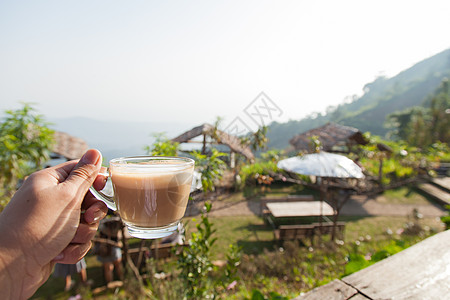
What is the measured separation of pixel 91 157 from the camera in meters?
0.91

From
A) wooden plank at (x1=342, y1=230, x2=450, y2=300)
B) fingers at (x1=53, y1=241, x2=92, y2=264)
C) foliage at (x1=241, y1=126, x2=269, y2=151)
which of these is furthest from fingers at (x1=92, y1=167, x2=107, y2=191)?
foliage at (x1=241, y1=126, x2=269, y2=151)

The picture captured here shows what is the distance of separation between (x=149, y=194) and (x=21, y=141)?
3.65 m

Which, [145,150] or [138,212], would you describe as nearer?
[138,212]

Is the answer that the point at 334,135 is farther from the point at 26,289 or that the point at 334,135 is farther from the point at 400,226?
the point at 26,289

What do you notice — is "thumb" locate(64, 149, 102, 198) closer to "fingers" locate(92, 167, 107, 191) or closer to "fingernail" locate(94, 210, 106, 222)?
"fingers" locate(92, 167, 107, 191)

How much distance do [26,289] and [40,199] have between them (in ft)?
1.10

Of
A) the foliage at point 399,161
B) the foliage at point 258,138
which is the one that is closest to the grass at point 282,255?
the foliage at point 258,138

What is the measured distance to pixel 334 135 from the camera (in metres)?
12.6

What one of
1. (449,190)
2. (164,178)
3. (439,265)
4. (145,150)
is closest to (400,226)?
(449,190)

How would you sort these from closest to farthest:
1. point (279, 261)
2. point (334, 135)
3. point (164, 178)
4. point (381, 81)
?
point (164, 178) < point (279, 261) < point (334, 135) < point (381, 81)

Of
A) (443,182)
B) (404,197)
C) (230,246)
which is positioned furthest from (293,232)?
(443,182)

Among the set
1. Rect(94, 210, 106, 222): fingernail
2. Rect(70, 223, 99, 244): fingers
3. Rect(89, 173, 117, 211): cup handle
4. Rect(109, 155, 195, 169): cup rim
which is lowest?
Rect(70, 223, 99, 244): fingers

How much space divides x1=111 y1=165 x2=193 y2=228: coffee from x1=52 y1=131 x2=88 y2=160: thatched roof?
22.1 feet

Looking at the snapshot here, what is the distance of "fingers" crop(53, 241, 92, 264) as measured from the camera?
0.94 m
